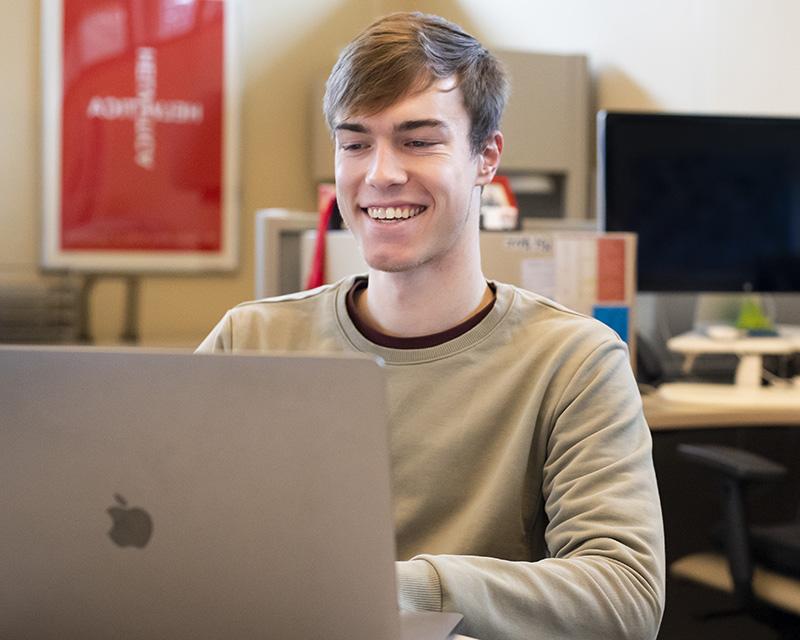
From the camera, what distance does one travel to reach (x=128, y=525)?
787 mm

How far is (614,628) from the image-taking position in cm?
104

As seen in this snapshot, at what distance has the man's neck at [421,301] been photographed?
128 centimetres

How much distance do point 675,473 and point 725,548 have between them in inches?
7.5

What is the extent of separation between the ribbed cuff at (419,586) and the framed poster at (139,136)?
369 centimetres

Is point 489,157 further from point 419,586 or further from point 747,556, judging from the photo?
point 747,556

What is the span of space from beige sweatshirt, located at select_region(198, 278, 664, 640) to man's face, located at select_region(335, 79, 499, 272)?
0.10 meters

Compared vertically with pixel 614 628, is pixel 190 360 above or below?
above

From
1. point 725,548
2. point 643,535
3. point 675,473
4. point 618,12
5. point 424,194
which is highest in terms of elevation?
point 618,12

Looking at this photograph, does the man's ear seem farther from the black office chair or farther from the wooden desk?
the black office chair

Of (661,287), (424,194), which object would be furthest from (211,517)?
(661,287)

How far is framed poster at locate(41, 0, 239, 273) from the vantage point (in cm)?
434

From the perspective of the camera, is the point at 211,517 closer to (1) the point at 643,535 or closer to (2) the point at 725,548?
(1) the point at 643,535

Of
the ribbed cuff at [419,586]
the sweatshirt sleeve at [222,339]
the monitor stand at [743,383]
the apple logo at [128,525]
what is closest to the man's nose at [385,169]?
the sweatshirt sleeve at [222,339]

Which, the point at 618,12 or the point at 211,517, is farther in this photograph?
the point at 618,12
